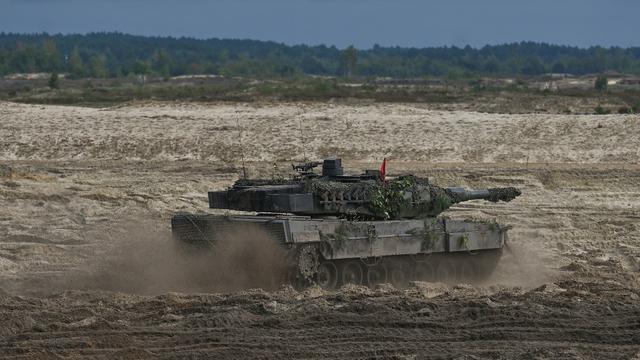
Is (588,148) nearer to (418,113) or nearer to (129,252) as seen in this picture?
(418,113)

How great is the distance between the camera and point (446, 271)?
69.4ft

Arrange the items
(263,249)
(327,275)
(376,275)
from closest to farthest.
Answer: (263,249), (327,275), (376,275)

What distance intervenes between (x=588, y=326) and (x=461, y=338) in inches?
58.1

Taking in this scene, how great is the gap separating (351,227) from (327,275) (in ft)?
2.49

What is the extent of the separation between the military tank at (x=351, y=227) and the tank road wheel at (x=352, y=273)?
0.01 meters

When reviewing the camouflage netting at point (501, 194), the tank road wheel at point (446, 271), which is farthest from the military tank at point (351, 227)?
the camouflage netting at point (501, 194)

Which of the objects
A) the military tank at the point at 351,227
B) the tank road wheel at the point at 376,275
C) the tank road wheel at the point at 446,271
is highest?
the military tank at the point at 351,227

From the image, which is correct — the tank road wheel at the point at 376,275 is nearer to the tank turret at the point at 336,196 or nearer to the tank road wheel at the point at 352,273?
the tank road wheel at the point at 352,273

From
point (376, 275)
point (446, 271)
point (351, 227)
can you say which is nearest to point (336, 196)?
point (351, 227)

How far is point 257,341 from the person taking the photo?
14.2m

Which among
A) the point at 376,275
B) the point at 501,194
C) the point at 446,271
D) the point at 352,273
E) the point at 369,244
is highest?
the point at 501,194

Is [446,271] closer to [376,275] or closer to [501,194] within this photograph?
[376,275]

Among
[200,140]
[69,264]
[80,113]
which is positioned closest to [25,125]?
[80,113]

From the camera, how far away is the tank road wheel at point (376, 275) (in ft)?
64.8
